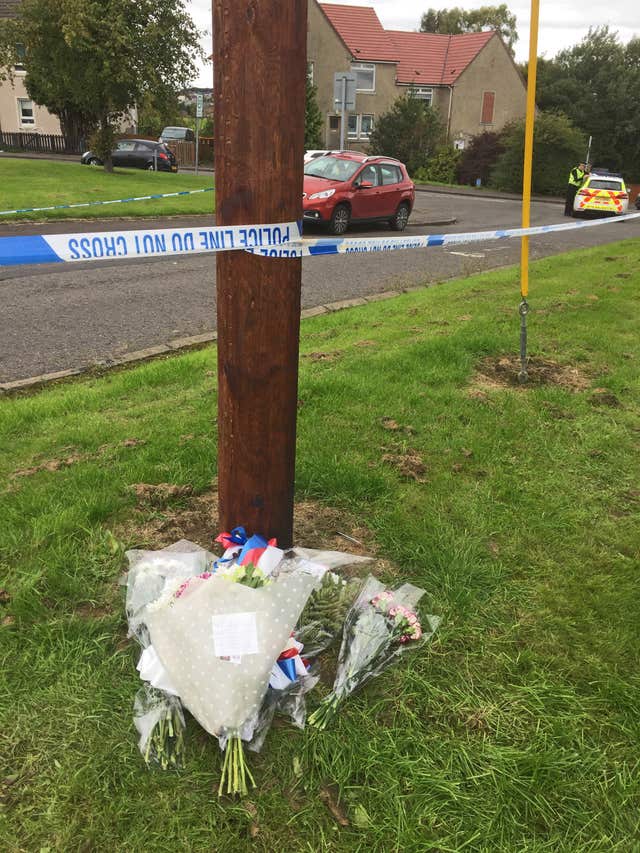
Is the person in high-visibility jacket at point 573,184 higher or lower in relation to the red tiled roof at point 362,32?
lower

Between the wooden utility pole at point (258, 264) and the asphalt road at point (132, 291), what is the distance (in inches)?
130

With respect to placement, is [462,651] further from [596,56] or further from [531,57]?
[596,56]

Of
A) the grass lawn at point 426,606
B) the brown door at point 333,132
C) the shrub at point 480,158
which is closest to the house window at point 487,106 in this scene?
the shrub at point 480,158

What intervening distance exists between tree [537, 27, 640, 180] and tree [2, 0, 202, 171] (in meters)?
30.5

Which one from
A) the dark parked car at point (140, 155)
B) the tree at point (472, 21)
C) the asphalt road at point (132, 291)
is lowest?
A: the asphalt road at point (132, 291)

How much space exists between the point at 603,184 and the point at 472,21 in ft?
208

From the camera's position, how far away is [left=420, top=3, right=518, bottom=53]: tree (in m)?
72.6

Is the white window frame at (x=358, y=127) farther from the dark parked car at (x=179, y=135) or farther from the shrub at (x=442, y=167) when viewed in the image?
the dark parked car at (x=179, y=135)

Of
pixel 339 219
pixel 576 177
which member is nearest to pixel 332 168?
pixel 339 219

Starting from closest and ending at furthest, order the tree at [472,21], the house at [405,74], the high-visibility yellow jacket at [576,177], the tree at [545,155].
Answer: the high-visibility yellow jacket at [576,177] → the tree at [545,155] → the house at [405,74] → the tree at [472,21]

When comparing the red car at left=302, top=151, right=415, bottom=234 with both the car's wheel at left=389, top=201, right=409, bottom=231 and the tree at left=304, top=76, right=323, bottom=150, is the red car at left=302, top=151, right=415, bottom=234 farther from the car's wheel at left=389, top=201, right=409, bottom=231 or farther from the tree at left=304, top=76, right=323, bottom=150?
the tree at left=304, top=76, right=323, bottom=150

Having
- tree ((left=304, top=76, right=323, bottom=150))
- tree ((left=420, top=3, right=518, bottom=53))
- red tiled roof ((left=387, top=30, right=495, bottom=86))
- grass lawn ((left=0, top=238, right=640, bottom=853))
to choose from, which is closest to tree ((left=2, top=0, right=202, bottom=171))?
tree ((left=304, top=76, right=323, bottom=150))

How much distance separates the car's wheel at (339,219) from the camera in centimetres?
1434

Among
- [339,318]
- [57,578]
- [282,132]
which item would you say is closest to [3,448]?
[57,578]
